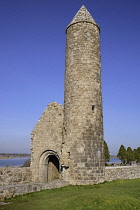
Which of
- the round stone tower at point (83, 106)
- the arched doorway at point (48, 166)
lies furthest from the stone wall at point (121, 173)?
the arched doorway at point (48, 166)

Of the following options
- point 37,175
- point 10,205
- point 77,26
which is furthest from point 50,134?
point 77,26

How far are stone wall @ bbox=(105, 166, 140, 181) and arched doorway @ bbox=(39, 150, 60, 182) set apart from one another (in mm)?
3561

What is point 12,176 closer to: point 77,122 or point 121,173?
point 77,122

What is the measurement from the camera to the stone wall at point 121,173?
13.1 m

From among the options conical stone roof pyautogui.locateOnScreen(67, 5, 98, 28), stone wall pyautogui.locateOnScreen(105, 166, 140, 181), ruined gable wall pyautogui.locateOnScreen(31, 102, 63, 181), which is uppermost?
conical stone roof pyautogui.locateOnScreen(67, 5, 98, 28)

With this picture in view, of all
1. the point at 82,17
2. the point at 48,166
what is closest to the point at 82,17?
the point at 82,17

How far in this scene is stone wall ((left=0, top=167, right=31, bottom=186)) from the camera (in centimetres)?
1252

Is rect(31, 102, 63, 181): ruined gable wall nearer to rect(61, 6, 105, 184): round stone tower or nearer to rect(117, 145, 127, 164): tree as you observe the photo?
rect(61, 6, 105, 184): round stone tower

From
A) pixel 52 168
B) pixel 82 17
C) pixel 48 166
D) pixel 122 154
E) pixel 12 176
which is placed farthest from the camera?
pixel 122 154

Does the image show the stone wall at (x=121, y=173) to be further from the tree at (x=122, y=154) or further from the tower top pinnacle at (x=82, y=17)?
the tree at (x=122, y=154)

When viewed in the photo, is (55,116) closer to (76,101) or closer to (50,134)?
(50,134)

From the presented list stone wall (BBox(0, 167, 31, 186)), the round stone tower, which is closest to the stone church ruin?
the round stone tower

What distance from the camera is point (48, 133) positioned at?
14.5 m

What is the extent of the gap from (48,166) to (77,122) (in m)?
5.09
